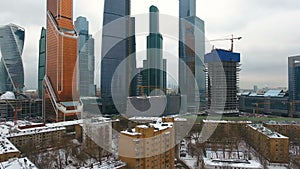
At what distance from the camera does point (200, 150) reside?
5559 mm

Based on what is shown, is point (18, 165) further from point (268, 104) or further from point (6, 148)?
point (268, 104)

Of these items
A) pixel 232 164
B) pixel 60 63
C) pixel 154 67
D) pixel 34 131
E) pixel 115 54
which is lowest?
pixel 232 164

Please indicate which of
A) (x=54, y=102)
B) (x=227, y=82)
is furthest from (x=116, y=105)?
(x=227, y=82)

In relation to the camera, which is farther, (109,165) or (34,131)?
(34,131)

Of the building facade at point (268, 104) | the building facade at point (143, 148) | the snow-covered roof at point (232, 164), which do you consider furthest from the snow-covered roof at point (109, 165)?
the building facade at point (268, 104)

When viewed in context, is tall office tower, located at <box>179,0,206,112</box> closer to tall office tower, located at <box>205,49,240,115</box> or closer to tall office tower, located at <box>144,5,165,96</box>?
tall office tower, located at <box>144,5,165,96</box>

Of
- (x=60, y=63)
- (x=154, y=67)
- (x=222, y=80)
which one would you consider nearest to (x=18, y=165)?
(x=60, y=63)

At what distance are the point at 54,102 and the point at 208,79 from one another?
7.32m

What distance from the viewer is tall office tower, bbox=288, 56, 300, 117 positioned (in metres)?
11.9

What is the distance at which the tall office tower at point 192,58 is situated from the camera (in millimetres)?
13312

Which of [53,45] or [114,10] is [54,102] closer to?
[53,45]

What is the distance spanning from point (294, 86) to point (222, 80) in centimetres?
466

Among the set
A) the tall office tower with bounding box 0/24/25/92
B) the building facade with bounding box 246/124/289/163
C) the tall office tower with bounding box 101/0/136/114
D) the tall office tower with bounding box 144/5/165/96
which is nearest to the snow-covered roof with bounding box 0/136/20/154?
the building facade with bounding box 246/124/289/163

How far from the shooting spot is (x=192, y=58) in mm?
14188
